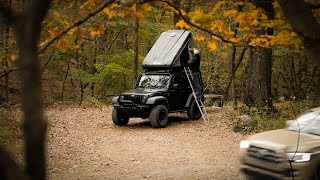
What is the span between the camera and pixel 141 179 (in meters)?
8.21

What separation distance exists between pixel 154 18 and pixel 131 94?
503 inches

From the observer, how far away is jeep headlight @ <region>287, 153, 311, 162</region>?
6288mm

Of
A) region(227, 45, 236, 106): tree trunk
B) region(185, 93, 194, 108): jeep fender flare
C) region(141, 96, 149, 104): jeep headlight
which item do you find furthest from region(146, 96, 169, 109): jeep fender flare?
region(227, 45, 236, 106): tree trunk

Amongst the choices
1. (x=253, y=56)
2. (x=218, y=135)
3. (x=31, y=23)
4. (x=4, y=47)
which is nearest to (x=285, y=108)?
(x=253, y=56)

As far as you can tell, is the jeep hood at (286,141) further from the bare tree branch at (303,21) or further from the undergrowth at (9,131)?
the undergrowth at (9,131)

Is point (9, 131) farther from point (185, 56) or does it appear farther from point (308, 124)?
point (185, 56)

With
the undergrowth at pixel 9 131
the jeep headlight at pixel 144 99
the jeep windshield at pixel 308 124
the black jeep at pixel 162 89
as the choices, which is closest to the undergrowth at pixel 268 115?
the black jeep at pixel 162 89

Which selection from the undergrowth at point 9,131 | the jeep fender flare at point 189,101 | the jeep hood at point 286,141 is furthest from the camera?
the jeep fender flare at point 189,101

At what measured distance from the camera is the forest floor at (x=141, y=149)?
883 centimetres

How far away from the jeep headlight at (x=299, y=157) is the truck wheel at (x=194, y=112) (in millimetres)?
10042

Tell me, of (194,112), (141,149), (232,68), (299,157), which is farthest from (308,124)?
(232,68)

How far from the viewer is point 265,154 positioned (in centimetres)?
666

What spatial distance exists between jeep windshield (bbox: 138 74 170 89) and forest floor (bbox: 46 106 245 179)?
1.59m

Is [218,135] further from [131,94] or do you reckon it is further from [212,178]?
[212,178]
